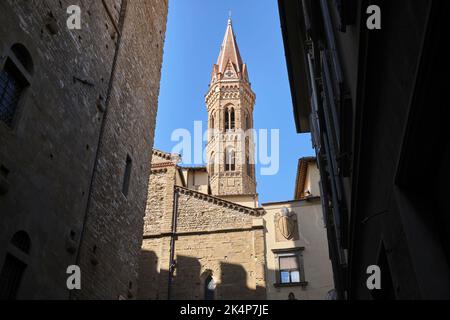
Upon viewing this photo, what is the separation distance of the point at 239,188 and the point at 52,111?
32.9m

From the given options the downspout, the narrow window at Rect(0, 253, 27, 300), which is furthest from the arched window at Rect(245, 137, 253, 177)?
the narrow window at Rect(0, 253, 27, 300)

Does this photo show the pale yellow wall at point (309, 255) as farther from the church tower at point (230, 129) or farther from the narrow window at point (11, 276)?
the church tower at point (230, 129)

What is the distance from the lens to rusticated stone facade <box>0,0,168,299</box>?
6113 mm

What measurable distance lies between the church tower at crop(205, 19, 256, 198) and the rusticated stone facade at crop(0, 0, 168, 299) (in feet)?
92.1

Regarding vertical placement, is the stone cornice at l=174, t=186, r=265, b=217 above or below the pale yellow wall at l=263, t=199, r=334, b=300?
above

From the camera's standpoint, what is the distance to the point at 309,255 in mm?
18938

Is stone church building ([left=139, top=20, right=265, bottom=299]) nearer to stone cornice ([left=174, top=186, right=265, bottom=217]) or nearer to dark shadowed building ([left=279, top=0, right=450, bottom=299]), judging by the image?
stone cornice ([left=174, top=186, right=265, bottom=217])

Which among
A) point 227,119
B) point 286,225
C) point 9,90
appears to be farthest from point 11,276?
point 227,119

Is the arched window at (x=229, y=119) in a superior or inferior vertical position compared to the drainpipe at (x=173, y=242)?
superior

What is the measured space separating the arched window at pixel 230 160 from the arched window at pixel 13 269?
116 ft

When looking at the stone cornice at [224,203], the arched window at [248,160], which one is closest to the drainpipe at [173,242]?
the stone cornice at [224,203]

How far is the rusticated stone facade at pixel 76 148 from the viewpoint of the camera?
20.1 feet
